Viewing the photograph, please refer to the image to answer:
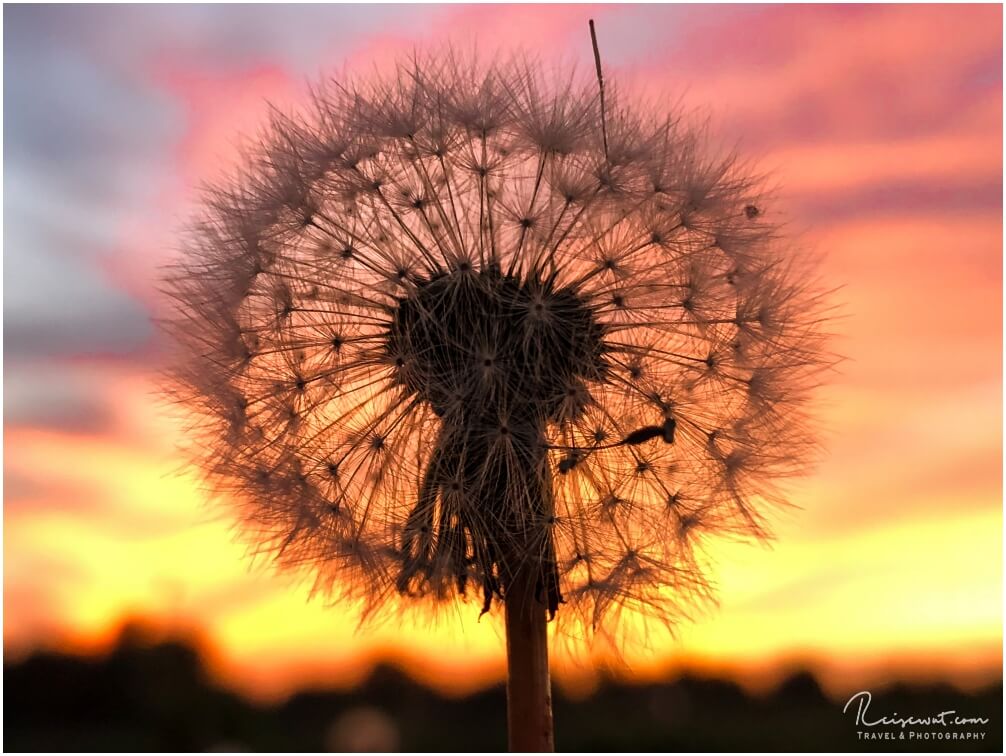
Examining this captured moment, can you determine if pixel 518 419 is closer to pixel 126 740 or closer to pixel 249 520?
pixel 249 520

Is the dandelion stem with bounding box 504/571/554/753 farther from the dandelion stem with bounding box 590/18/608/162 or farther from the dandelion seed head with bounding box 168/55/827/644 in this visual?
the dandelion stem with bounding box 590/18/608/162

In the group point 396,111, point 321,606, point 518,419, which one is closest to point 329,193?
point 396,111

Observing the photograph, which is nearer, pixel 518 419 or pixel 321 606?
pixel 518 419

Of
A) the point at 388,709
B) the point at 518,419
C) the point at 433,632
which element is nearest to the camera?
the point at 518,419
